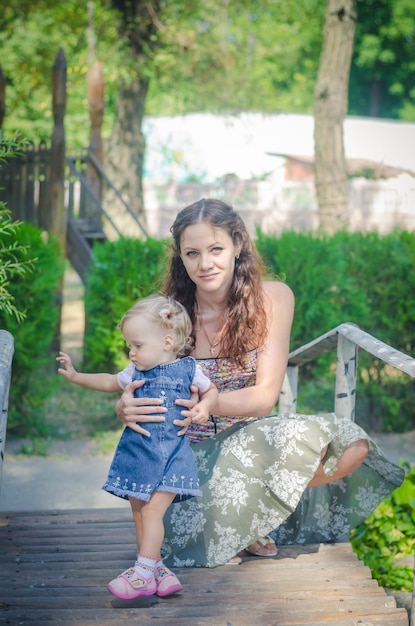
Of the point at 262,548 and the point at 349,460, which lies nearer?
the point at 349,460

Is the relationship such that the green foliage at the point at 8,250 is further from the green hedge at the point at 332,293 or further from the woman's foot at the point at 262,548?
the woman's foot at the point at 262,548

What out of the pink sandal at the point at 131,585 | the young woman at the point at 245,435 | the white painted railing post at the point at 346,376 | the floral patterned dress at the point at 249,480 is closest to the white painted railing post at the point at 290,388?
the white painted railing post at the point at 346,376

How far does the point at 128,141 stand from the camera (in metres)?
14.9

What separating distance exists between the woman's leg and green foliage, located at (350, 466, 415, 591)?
126cm

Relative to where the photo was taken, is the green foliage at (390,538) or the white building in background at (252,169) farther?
the white building in background at (252,169)

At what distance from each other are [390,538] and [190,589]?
1.76 metres

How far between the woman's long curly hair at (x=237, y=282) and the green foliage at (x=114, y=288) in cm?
395

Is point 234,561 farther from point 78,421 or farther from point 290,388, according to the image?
point 78,421

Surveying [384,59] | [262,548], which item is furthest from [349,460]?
[384,59]

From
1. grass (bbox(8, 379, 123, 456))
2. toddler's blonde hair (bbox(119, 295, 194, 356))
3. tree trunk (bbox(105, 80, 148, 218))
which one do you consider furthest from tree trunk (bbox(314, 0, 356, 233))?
toddler's blonde hair (bbox(119, 295, 194, 356))

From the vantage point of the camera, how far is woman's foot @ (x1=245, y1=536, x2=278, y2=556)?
334cm

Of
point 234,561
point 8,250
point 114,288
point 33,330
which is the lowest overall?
point 234,561

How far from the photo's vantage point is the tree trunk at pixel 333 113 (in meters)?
10.7

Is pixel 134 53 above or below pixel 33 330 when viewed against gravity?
above
